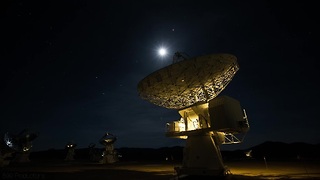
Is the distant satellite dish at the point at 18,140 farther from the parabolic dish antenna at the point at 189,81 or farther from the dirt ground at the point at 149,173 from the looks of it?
the parabolic dish antenna at the point at 189,81

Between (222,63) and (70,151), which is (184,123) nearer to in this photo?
(222,63)

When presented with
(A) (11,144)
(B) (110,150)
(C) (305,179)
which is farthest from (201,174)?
(B) (110,150)

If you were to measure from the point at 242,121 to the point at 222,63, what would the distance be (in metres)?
5.19

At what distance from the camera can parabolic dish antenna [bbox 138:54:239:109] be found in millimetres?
19016

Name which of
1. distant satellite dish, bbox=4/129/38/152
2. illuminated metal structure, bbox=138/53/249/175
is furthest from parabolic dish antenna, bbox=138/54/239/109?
distant satellite dish, bbox=4/129/38/152

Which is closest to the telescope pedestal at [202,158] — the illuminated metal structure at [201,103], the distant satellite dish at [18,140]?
the illuminated metal structure at [201,103]

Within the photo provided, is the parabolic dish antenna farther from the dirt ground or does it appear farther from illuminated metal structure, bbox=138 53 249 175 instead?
the dirt ground

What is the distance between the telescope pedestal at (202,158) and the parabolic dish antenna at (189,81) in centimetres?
339

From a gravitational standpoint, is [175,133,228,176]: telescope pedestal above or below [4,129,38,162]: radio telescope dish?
below

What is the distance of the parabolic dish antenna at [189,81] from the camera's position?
19.0 metres

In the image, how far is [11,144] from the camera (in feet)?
119

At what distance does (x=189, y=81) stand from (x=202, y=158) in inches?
257

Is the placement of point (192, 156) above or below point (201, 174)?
above

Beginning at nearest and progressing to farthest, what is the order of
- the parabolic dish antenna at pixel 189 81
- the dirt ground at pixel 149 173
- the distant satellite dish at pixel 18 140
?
the parabolic dish antenna at pixel 189 81
the dirt ground at pixel 149 173
the distant satellite dish at pixel 18 140
